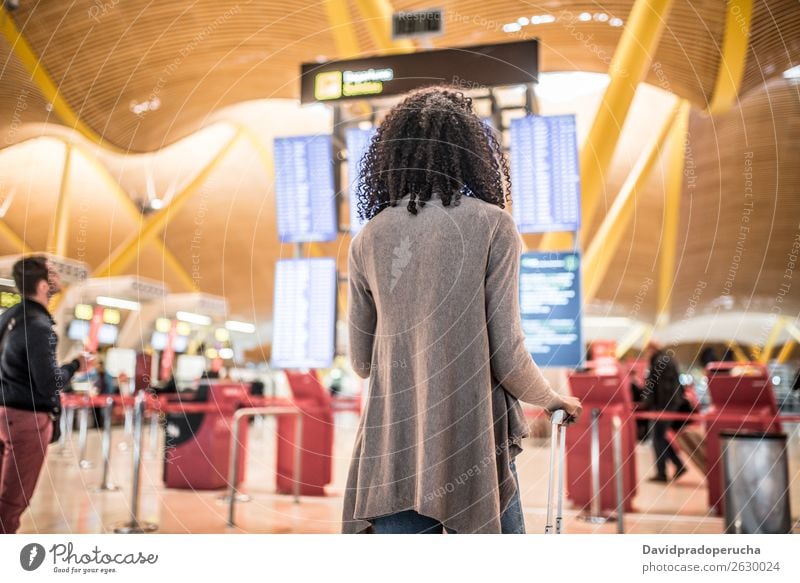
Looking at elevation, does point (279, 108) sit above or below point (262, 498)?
above

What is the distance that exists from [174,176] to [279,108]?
1.67m

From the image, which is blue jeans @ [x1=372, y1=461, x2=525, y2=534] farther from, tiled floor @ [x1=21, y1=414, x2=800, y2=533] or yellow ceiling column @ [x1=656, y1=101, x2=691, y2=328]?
yellow ceiling column @ [x1=656, y1=101, x2=691, y2=328]

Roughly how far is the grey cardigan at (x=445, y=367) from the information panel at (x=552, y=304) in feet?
8.87

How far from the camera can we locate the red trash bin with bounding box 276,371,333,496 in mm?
6348

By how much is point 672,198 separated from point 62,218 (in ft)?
44.2

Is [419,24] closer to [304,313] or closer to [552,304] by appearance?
[552,304]

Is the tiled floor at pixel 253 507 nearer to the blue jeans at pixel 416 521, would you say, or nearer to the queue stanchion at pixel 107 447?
the queue stanchion at pixel 107 447

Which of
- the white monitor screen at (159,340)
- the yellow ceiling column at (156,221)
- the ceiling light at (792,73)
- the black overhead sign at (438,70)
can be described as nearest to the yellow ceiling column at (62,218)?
the black overhead sign at (438,70)

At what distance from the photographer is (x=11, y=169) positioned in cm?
368

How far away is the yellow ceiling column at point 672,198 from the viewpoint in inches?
289

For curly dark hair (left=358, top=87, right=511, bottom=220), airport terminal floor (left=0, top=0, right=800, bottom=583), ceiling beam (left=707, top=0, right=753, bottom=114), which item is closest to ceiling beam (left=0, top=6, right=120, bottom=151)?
airport terminal floor (left=0, top=0, right=800, bottom=583)

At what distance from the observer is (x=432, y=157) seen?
1.90 meters
